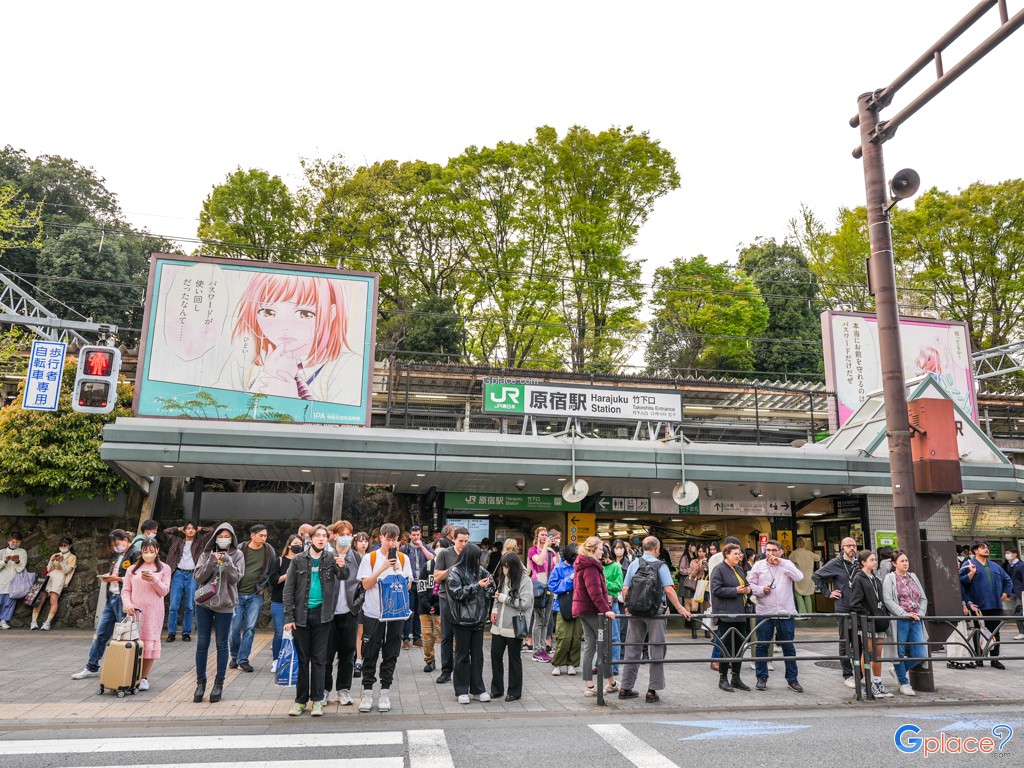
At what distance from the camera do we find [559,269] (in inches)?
1288

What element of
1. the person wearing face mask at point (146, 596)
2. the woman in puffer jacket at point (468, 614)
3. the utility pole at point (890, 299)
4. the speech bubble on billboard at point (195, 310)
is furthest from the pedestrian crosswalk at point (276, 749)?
the speech bubble on billboard at point (195, 310)

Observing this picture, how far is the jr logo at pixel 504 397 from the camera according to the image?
15.6 metres

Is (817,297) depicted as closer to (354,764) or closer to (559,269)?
(559,269)

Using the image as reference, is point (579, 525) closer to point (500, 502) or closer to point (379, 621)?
point (500, 502)

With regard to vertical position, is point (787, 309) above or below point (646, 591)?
above

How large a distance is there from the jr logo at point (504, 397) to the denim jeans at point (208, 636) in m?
8.45

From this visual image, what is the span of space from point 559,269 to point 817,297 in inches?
680

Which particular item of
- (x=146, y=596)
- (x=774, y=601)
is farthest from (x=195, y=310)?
(x=774, y=601)

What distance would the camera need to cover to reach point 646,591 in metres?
8.19

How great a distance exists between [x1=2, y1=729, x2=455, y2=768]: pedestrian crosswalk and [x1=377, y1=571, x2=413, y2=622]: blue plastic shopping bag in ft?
4.09

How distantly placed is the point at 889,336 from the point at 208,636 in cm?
946

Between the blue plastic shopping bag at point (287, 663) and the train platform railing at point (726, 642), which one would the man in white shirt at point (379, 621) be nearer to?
the blue plastic shopping bag at point (287, 663)

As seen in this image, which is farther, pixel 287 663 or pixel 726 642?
pixel 726 642

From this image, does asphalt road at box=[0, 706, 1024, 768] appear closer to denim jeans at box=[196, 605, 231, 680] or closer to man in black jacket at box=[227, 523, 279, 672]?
denim jeans at box=[196, 605, 231, 680]
